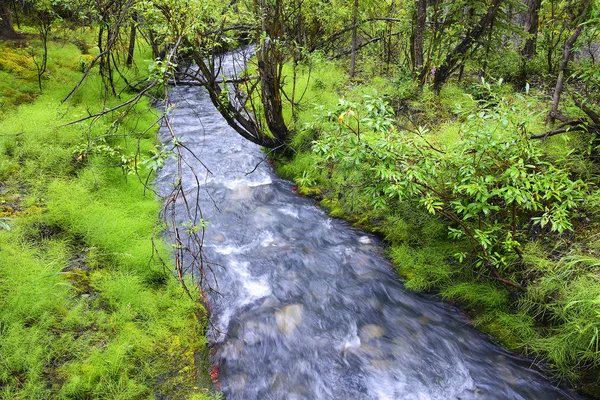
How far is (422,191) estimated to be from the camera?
15.3 ft

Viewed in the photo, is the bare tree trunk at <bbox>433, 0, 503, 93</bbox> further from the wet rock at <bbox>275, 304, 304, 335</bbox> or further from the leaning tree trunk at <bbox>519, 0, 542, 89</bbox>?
the wet rock at <bbox>275, 304, 304, 335</bbox>

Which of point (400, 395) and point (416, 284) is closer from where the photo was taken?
→ point (400, 395)

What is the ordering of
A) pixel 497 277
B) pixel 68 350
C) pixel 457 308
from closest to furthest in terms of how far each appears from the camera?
pixel 68 350 < pixel 497 277 < pixel 457 308

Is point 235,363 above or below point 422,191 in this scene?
below

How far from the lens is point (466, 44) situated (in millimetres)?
8203

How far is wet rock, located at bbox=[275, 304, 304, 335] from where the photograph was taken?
454 cm

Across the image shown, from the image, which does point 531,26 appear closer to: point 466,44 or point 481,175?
point 466,44

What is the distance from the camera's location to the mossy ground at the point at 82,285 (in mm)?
3291

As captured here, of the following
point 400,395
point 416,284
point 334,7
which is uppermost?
point 334,7

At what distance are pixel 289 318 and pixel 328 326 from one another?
0.54 m

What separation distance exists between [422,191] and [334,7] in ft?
26.3

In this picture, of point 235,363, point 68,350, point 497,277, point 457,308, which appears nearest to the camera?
point 68,350

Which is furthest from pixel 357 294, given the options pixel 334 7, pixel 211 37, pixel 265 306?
pixel 334 7

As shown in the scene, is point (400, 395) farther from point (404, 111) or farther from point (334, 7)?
point (334, 7)
